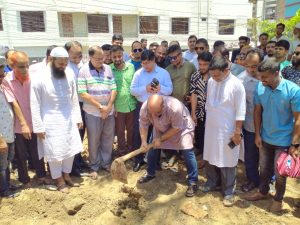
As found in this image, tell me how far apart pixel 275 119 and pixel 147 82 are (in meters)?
1.87

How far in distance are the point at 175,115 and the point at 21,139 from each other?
2.10 meters

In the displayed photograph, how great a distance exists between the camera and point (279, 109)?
10.9 feet

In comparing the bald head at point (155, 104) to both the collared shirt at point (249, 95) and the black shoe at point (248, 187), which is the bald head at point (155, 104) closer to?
the collared shirt at point (249, 95)

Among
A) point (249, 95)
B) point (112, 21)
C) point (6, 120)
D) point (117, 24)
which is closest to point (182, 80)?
point (249, 95)

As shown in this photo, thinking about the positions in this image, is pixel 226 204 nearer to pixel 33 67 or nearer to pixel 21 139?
pixel 21 139

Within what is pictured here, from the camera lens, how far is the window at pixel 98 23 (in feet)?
78.6

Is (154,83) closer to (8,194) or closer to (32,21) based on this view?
(8,194)

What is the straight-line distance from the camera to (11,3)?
21812 millimetres

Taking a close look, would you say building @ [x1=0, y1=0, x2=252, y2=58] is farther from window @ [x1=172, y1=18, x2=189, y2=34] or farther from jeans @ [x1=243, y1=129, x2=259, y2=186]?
jeans @ [x1=243, y1=129, x2=259, y2=186]

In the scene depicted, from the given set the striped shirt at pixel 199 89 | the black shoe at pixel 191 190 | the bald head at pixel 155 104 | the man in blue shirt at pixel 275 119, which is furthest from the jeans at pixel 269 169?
the bald head at pixel 155 104

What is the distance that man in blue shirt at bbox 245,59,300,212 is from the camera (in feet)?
10.6

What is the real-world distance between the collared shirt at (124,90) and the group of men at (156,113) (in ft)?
0.05

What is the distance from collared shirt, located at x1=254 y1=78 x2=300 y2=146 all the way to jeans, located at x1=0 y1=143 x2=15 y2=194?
3123mm

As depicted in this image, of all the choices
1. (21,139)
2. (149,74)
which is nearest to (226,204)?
(149,74)
